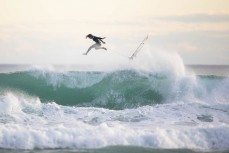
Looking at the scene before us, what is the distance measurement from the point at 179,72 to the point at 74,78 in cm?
551

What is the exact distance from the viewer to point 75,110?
16672 millimetres

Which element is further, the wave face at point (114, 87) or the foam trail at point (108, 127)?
the wave face at point (114, 87)

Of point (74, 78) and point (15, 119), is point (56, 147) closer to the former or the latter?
point (15, 119)

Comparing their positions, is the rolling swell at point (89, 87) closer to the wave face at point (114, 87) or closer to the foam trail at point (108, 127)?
the wave face at point (114, 87)

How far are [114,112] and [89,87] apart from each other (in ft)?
23.6

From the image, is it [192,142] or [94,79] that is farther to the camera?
[94,79]

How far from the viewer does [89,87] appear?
77.7ft

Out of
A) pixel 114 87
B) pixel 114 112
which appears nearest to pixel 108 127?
pixel 114 112

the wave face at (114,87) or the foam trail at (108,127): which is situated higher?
the wave face at (114,87)

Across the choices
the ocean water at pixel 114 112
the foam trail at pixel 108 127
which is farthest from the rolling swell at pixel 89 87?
the foam trail at pixel 108 127

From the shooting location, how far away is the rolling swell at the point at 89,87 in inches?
841

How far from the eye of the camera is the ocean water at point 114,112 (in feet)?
42.3

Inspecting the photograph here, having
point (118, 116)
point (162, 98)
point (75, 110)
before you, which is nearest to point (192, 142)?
point (118, 116)

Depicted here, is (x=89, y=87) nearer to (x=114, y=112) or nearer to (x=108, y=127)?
(x=114, y=112)
